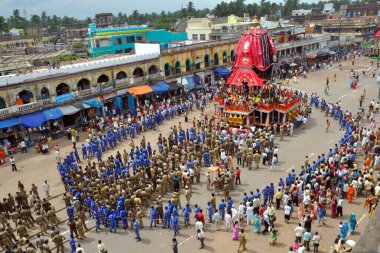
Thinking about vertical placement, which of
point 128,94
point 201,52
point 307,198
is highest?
point 201,52

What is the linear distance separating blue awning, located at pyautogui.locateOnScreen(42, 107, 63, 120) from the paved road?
2.25 m

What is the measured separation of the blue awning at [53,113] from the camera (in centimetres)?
2952

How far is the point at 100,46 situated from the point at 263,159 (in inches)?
1533

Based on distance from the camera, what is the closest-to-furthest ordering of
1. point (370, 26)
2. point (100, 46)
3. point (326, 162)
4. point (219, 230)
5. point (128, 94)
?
point (219, 230) → point (326, 162) → point (128, 94) → point (100, 46) → point (370, 26)

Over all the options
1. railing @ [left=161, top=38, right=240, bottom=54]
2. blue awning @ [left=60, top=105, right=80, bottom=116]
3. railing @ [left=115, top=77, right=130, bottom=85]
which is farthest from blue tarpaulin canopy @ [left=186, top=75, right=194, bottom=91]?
blue awning @ [left=60, top=105, right=80, bottom=116]

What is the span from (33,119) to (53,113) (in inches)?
69.4

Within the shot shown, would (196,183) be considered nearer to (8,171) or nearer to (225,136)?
(225,136)

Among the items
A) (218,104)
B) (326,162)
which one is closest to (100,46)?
(218,104)

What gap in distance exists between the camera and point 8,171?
80.7 feet

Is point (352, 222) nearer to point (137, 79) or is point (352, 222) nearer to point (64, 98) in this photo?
point (64, 98)

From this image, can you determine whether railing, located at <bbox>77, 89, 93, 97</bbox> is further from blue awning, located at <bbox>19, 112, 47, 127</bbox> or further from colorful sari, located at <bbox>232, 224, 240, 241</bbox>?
colorful sari, located at <bbox>232, 224, 240, 241</bbox>

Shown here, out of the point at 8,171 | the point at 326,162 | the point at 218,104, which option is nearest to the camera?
the point at 326,162

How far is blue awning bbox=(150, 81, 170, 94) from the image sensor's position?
1474 inches

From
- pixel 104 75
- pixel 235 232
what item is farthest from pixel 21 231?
pixel 104 75
